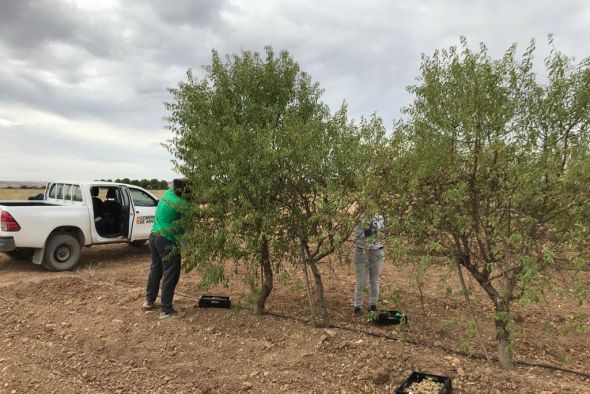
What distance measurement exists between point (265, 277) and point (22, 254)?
660 cm

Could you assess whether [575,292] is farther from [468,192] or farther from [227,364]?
[227,364]

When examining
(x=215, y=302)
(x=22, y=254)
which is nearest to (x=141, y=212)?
(x=22, y=254)

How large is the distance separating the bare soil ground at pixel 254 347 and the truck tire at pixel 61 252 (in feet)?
5.13

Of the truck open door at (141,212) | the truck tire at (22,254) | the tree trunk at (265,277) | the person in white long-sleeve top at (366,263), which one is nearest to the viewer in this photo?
the person in white long-sleeve top at (366,263)

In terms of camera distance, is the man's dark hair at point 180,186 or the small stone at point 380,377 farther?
the man's dark hair at point 180,186

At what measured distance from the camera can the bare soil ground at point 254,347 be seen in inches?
157

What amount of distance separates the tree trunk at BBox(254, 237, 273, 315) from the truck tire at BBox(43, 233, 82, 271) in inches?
196

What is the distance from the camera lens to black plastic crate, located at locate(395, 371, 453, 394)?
3.53 metres

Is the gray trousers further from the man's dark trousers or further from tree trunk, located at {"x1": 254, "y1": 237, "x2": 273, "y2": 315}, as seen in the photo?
the man's dark trousers

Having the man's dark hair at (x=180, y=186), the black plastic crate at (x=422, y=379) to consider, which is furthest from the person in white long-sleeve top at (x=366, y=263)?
the man's dark hair at (x=180, y=186)

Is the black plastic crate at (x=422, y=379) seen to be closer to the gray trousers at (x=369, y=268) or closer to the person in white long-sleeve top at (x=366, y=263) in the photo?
the person in white long-sleeve top at (x=366, y=263)

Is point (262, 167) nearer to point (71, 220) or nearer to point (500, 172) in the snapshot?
point (500, 172)

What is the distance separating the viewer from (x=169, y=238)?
574 cm

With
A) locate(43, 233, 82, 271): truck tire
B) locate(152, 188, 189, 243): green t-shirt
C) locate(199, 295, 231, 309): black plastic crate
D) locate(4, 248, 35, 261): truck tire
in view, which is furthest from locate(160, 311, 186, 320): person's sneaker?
locate(4, 248, 35, 261): truck tire
